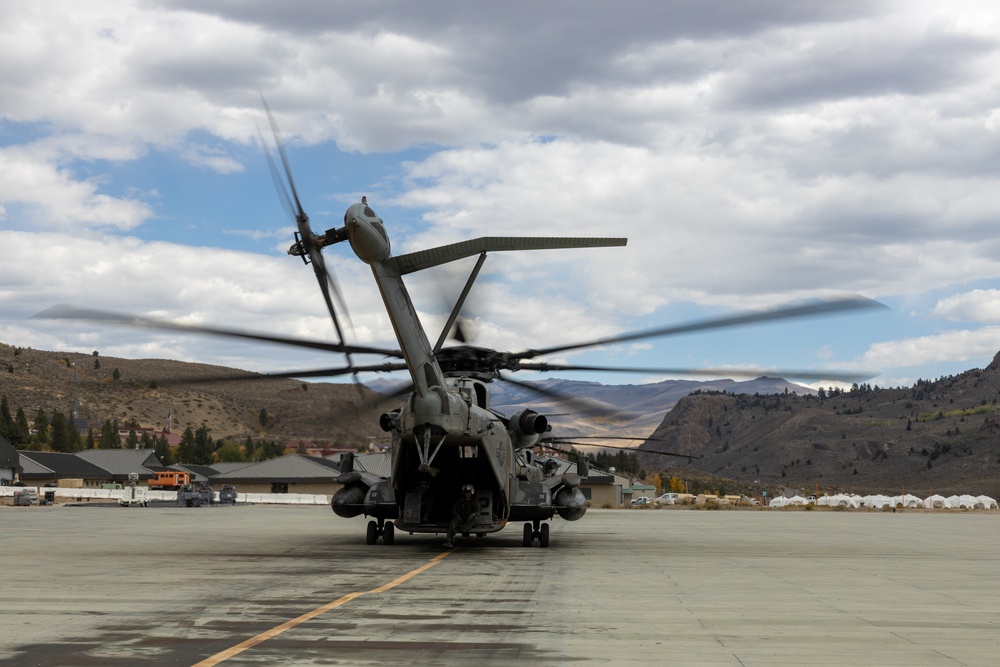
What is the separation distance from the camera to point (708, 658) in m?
8.88

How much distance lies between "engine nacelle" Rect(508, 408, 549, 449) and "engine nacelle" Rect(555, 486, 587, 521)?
1.67 metres

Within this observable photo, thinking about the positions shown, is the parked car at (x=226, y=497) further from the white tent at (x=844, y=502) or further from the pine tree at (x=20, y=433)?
the pine tree at (x=20, y=433)

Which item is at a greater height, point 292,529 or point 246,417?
point 246,417

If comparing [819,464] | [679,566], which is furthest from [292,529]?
[819,464]

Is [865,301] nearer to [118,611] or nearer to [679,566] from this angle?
[679,566]

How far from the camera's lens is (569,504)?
25.8 m

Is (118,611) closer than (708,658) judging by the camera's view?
No

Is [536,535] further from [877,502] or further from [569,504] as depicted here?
[877,502]

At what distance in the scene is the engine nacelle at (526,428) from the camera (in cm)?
2522

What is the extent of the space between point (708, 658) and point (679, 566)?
36.5ft

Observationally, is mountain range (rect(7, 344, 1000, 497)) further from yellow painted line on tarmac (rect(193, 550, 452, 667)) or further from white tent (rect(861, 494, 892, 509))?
yellow painted line on tarmac (rect(193, 550, 452, 667))

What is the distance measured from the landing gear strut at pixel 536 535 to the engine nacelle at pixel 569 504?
58 cm

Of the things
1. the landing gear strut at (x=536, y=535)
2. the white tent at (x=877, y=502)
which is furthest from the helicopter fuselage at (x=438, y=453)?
the white tent at (x=877, y=502)

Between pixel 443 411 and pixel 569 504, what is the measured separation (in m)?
6.29
